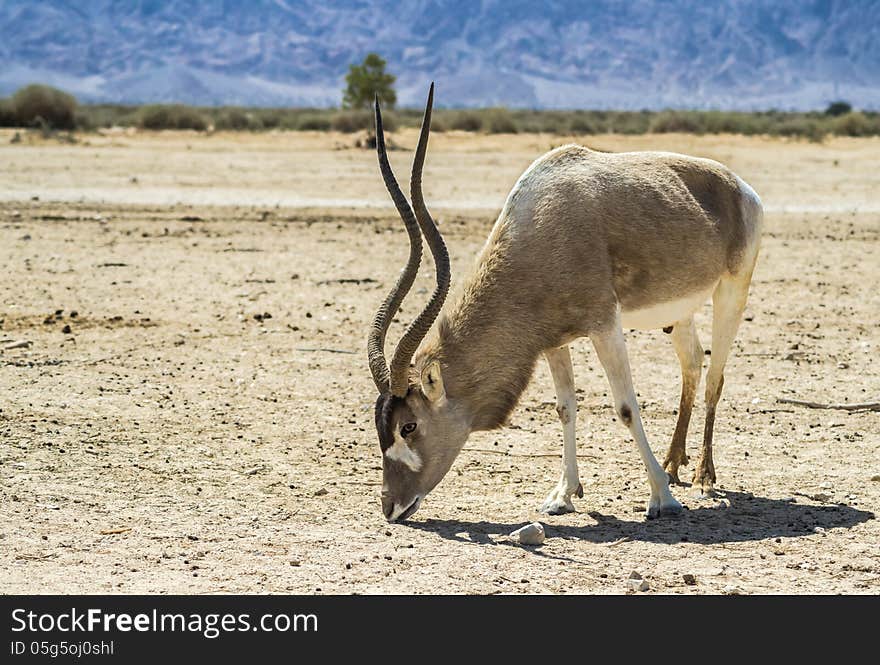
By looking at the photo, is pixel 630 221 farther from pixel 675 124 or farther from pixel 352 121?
pixel 675 124

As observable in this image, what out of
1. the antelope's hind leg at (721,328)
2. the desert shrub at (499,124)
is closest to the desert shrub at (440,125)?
the desert shrub at (499,124)

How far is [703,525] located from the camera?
25.9 feet

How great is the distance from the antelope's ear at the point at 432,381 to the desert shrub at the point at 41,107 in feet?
181

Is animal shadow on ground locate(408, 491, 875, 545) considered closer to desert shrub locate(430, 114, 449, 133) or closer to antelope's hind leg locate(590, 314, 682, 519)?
antelope's hind leg locate(590, 314, 682, 519)

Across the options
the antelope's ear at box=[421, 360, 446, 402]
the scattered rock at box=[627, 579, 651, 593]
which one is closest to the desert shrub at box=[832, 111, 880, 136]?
the antelope's ear at box=[421, 360, 446, 402]

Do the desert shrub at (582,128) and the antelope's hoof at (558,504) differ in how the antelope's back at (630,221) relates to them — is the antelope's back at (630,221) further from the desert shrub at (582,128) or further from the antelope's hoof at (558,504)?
the desert shrub at (582,128)

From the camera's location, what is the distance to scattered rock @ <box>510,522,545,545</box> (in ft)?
24.2

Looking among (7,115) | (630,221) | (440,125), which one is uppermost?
(440,125)

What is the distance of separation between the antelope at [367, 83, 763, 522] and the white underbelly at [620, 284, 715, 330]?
0.01 m

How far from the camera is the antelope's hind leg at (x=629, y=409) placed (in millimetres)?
7859

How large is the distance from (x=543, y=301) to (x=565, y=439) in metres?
1.18

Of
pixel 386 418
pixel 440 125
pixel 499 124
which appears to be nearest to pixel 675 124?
pixel 499 124
